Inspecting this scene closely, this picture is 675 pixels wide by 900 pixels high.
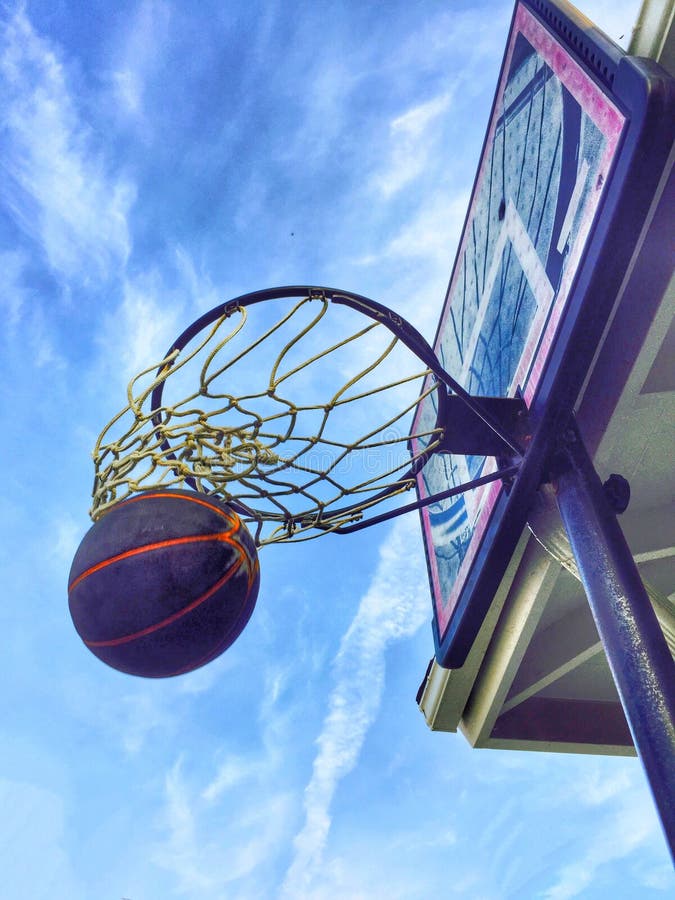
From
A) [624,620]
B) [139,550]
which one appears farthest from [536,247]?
[139,550]

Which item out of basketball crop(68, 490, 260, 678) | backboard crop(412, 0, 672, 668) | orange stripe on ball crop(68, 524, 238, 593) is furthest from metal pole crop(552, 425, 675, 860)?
orange stripe on ball crop(68, 524, 238, 593)

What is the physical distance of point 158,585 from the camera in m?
2.42

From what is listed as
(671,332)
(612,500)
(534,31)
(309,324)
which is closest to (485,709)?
(612,500)

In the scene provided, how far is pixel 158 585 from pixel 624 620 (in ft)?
5.29

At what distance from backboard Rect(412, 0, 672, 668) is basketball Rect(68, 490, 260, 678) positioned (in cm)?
139

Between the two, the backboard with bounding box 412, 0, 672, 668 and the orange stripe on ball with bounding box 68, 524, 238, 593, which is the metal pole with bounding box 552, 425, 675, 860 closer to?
the backboard with bounding box 412, 0, 672, 668

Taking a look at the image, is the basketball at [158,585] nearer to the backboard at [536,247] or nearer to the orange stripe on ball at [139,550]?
the orange stripe on ball at [139,550]

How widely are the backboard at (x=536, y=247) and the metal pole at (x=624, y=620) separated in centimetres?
20

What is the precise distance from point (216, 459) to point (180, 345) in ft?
2.16

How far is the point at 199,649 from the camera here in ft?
8.49

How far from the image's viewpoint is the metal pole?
2.29 metres

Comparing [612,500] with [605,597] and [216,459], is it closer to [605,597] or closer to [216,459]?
[605,597]

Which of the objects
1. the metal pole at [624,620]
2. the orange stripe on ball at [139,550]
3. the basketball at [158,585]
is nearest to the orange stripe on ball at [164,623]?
the basketball at [158,585]

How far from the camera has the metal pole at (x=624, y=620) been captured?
2291mm
